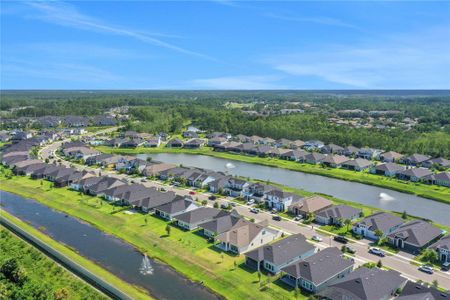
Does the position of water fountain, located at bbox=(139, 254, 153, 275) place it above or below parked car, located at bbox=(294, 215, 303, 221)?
below

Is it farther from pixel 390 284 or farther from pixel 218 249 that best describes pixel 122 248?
pixel 390 284

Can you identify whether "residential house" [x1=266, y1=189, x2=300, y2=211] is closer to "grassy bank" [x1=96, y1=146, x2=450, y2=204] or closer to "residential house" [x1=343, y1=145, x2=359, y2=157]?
"grassy bank" [x1=96, y1=146, x2=450, y2=204]

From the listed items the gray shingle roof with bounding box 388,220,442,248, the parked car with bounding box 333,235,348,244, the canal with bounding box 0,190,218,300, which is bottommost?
the canal with bounding box 0,190,218,300

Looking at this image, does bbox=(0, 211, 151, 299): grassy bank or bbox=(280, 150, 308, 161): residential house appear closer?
bbox=(0, 211, 151, 299): grassy bank

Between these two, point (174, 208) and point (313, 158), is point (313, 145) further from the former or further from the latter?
point (174, 208)

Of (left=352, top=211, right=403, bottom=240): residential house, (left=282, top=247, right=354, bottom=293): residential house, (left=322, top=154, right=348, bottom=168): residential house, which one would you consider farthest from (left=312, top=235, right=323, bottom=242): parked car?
(left=322, top=154, right=348, bottom=168): residential house

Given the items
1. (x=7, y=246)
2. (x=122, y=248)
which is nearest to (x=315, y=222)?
(x=122, y=248)

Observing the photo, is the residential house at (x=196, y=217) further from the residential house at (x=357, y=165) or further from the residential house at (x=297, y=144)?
the residential house at (x=297, y=144)

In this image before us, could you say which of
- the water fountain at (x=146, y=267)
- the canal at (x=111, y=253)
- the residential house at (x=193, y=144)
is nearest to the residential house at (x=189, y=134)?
the residential house at (x=193, y=144)
